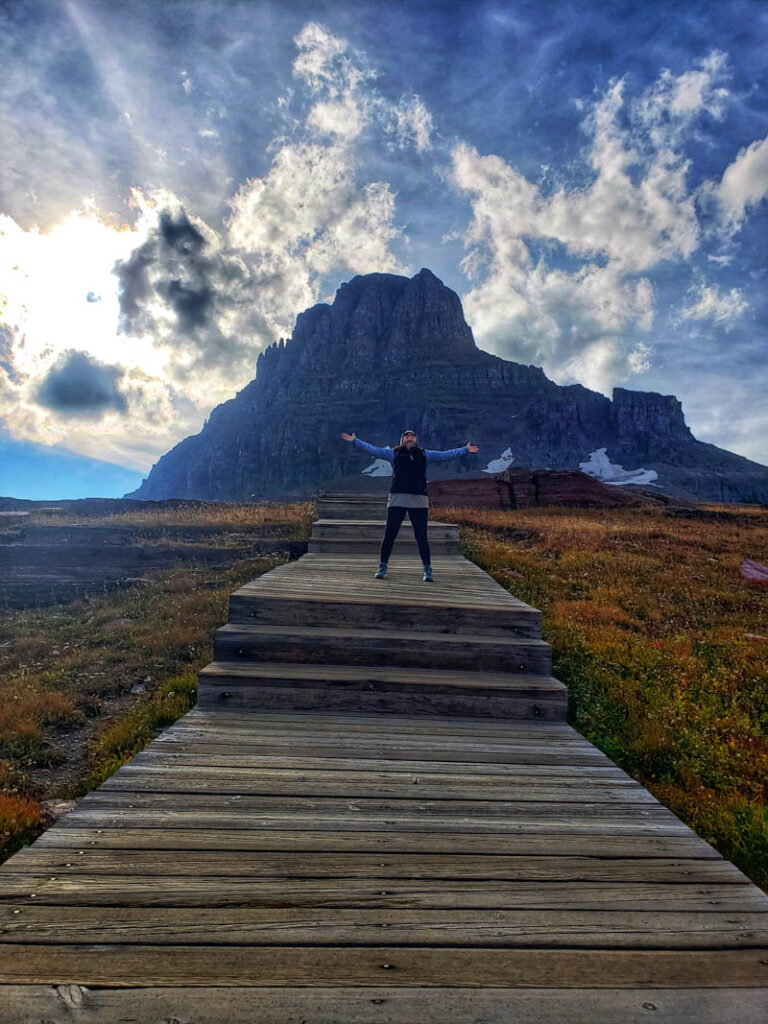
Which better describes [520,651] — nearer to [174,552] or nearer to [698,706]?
[698,706]

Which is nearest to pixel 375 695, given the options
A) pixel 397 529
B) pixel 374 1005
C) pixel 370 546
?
pixel 374 1005

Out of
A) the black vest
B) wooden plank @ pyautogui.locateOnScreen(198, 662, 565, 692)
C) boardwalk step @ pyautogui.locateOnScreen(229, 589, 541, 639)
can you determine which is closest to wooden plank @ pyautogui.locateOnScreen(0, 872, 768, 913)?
wooden plank @ pyautogui.locateOnScreen(198, 662, 565, 692)

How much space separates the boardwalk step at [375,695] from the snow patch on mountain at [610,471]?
160 metres

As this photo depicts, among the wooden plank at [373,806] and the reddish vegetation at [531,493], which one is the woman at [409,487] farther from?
the reddish vegetation at [531,493]

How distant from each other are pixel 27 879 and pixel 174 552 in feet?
46.5

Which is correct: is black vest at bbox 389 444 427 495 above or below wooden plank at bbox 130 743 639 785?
above

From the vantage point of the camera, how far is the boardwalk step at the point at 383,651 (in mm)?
5246

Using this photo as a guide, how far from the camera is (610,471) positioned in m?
173

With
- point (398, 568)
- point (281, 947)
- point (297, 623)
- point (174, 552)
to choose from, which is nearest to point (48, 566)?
point (174, 552)

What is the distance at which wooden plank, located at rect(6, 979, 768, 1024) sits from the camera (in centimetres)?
166

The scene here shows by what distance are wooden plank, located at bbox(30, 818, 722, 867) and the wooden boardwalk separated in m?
0.01

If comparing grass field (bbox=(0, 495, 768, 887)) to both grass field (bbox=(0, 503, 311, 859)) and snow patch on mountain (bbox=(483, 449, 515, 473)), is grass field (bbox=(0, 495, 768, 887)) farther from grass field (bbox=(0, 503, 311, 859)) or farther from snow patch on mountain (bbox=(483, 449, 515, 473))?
snow patch on mountain (bbox=(483, 449, 515, 473))

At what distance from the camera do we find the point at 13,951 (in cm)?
190

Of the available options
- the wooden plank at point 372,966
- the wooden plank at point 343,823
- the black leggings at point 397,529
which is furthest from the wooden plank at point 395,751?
the black leggings at point 397,529
